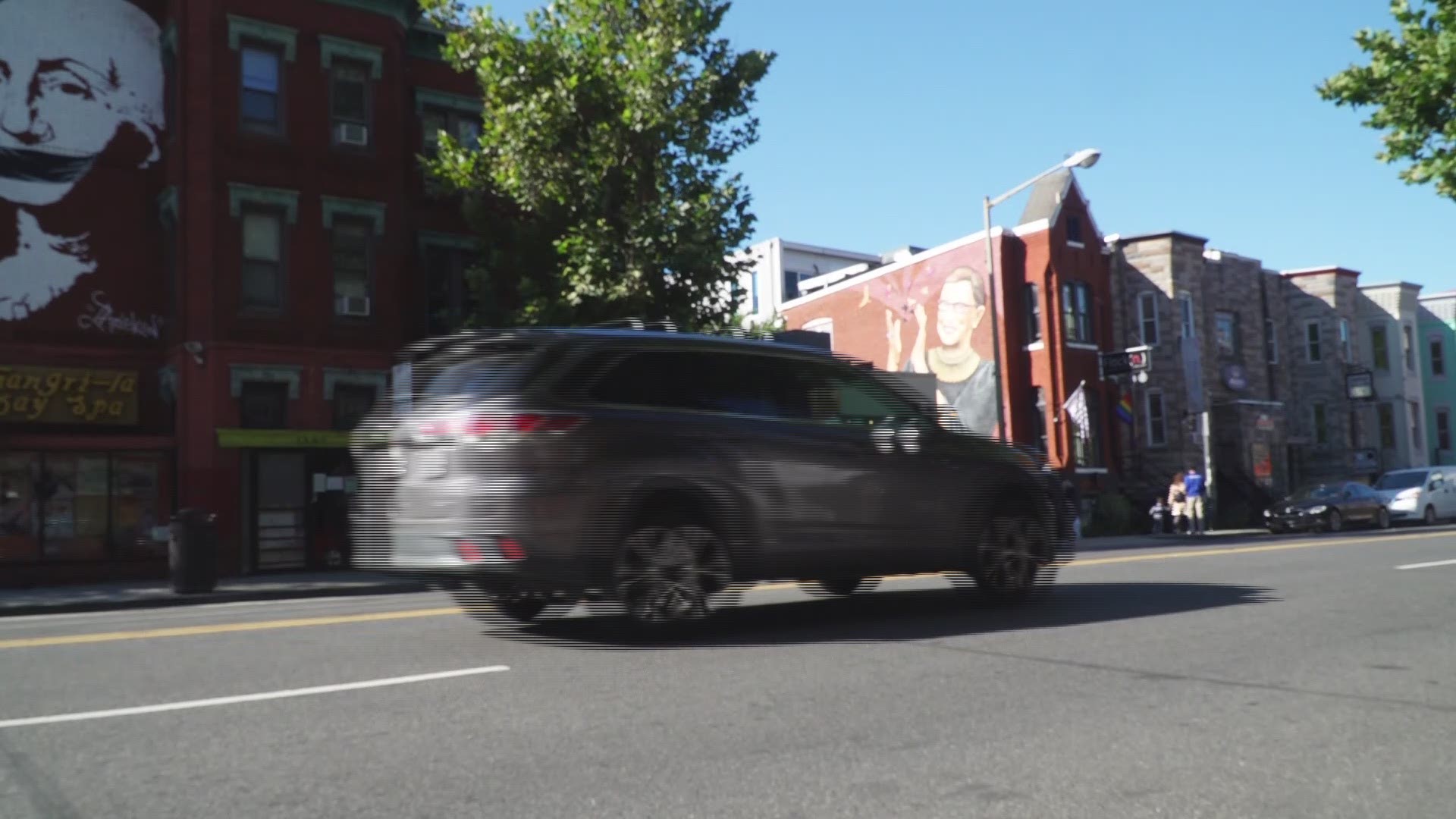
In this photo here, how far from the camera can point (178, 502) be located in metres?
21.0

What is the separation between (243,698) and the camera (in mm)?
5652

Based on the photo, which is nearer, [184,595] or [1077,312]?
[184,595]

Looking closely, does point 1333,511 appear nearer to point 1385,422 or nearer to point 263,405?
point 1385,422

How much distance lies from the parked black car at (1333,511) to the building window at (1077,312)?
7.58m

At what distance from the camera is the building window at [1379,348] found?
49219 millimetres

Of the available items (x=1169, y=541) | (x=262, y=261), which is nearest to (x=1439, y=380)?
(x=1169, y=541)

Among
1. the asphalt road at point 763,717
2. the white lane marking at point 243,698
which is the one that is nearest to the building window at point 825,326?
the asphalt road at point 763,717

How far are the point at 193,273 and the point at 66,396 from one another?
3.10 m

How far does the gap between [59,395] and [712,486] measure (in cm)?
1785

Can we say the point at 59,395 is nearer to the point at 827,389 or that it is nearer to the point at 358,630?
the point at 358,630

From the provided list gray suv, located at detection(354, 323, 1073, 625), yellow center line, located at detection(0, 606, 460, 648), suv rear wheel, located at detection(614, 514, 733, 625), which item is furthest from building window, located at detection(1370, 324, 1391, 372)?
suv rear wheel, located at detection(614, 514, 733, 625)

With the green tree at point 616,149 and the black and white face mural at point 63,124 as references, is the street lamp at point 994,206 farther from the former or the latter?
the black and white face mural at point 63,124

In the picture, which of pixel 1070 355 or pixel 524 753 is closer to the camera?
pixel 524 753

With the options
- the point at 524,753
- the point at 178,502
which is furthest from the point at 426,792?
the point at 178,502
